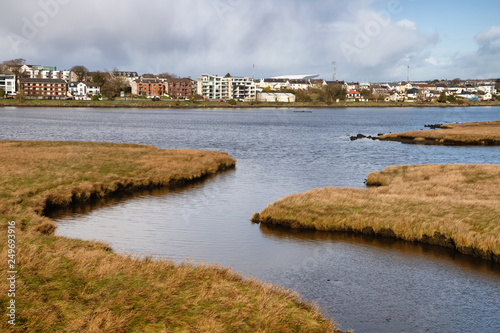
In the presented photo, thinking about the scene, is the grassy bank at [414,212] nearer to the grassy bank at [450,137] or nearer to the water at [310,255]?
the water at [310,255]

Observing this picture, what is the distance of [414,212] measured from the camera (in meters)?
35.6

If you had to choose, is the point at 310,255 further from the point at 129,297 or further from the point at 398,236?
the point at 129,297

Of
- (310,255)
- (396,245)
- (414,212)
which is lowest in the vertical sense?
(310,255)

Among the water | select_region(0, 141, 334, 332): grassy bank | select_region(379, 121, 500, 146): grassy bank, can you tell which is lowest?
the water

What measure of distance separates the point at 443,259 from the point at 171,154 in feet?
145

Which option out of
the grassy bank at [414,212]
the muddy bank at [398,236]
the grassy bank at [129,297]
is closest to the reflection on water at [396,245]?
the muddy bank at [398,236]

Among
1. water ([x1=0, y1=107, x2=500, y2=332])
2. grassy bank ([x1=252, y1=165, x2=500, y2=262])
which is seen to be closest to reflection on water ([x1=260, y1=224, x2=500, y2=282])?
water ([x1=0, y1=107, x2=500, y2=332])

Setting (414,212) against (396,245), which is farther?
(414,212)

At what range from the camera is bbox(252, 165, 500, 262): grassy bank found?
31844 millimetres

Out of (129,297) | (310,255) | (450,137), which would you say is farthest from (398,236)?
(450,137)

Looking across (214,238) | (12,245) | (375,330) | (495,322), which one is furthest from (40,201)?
(495,322)

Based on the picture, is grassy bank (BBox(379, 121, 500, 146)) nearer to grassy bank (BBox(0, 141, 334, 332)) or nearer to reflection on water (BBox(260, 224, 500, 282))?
reflection on water (BBox(260, 224, 500, 282))

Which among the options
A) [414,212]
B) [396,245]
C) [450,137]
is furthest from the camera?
[450,137]

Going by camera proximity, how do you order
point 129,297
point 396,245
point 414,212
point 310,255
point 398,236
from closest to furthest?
point 129,297
point 310,255
point 396,245
point 398,236
point 414,212
